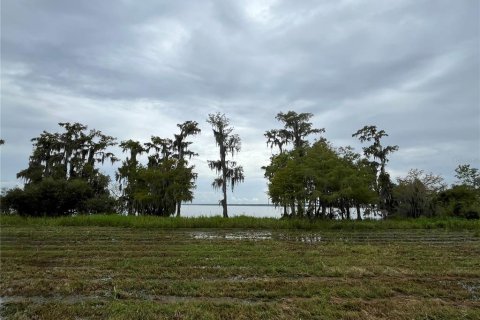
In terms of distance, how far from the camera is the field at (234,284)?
541cm

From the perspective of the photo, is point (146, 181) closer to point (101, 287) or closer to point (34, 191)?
point (34, 191)

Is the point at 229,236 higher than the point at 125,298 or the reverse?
higher

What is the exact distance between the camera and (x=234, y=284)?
7.03m

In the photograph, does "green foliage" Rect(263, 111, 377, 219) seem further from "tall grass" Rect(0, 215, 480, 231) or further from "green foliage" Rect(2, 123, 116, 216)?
"green foliage" Rect(2, 123, 116, 216)

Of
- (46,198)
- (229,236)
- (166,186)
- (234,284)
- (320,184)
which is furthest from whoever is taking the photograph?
(166,186)

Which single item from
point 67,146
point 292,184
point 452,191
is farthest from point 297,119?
point 67,146

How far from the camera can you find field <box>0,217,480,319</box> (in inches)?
213

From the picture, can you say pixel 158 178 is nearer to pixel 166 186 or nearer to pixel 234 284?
pixel 166 186

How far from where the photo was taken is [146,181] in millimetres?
33000

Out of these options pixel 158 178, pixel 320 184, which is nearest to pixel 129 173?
pixel 158 178

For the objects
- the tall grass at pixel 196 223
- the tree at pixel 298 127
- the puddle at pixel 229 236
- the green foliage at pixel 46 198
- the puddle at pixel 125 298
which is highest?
the tree at pixel 298 127

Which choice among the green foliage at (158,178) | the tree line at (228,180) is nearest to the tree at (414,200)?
the tree line at (228,180)

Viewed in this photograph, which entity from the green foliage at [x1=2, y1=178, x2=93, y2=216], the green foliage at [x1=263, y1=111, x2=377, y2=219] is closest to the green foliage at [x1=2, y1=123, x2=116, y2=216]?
the green foliage at [x1=2, y1=178, x2=93, y2=216]

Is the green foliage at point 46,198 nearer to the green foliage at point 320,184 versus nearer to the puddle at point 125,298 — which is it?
the green foliage at point 320,184
